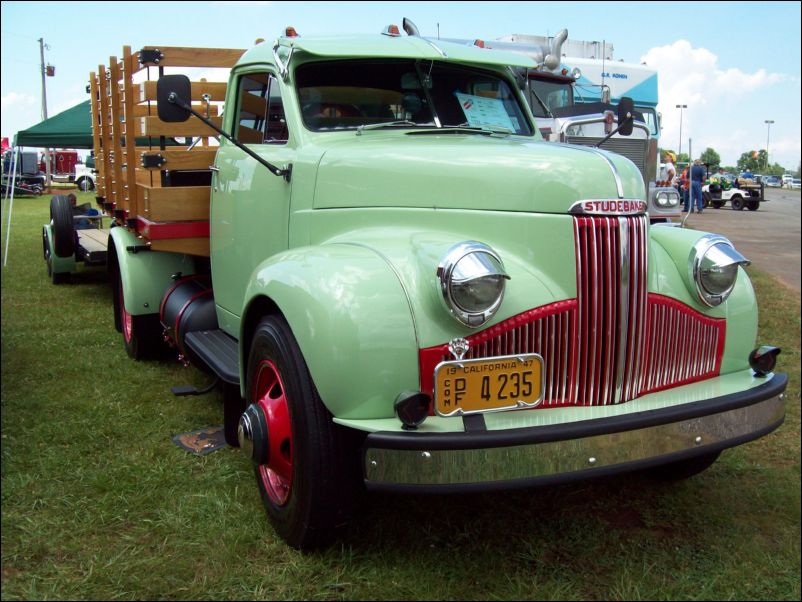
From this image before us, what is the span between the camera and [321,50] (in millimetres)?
3619

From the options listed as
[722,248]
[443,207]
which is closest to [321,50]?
[443,207]

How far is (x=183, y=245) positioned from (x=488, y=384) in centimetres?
294

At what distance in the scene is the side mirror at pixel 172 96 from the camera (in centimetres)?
348

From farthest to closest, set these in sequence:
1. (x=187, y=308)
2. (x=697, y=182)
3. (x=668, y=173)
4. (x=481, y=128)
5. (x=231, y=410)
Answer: (x=697, y=182) < (x=668, y=173) < (x=187, y=308) < (x=481, y=128) < (x=231, y=410)

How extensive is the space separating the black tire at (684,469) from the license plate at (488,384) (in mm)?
1270

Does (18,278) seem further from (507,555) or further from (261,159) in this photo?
(507,555)

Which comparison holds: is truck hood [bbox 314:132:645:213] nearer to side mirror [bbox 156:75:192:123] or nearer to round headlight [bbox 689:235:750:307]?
round headlight [bbox 689:235:750:307]

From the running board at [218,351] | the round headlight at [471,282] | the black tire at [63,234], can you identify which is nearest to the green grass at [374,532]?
the running board at [218,351]

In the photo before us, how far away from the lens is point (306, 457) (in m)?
2.68

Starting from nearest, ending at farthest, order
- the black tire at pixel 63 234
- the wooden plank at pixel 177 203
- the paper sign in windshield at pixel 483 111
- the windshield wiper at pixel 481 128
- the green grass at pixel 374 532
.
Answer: the green grass at pixel 374 532 → the windshield wiper at pixel 481 128 → the paper sign in windshield at pixel 483 111 → the wooden plank at pixel 177 203 → the black tire at pixel 63 234

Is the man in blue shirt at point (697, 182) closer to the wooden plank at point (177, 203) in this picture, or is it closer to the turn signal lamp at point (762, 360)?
the wooden plank at point (177, 203)

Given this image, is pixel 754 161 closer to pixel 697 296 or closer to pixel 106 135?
pixel 697 296

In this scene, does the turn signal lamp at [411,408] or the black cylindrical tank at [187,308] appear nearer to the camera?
the turn signal lamp at [411,408]

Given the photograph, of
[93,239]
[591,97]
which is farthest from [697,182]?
[93,239]
